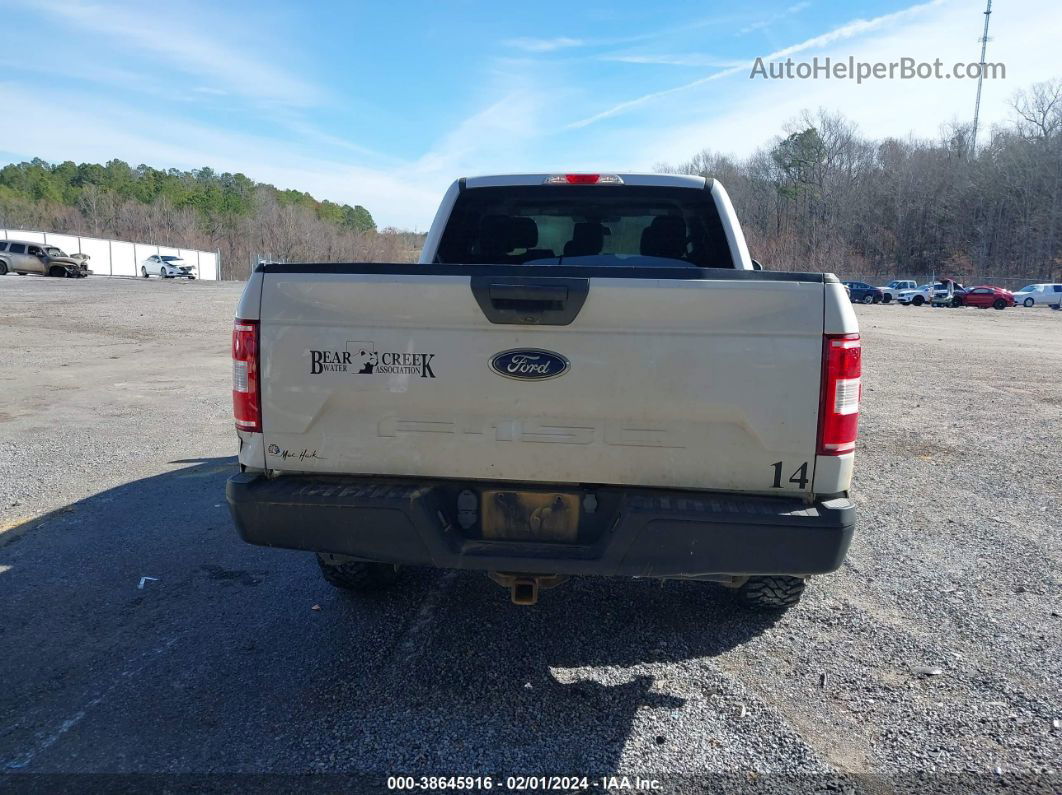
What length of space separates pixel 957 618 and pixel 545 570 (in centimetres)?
249

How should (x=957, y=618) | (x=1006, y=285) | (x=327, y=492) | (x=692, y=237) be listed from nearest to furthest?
1. (x=327, y=492)
2. (x=957, y=618)
3. (x=692, y=237)
4. (x=1006, y=285)

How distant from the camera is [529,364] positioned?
272 centimetres

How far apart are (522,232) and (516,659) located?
2.72 m

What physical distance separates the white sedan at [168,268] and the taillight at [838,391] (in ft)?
187

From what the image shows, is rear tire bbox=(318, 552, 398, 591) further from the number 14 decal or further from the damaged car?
the damaged car

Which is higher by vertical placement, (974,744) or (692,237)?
(692,237)

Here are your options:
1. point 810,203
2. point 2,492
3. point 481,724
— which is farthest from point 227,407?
point 810,203

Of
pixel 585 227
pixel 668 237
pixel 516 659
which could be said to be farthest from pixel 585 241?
pixel 516 659

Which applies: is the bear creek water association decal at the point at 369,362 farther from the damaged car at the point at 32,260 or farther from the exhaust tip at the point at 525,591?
the damaged car at the point at 32,260

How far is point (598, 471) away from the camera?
109 inches

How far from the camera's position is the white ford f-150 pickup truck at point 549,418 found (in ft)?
8.62

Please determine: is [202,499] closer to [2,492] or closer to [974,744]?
[2,492]

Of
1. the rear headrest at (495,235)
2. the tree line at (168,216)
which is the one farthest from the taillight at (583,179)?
the tree line at (168,216)

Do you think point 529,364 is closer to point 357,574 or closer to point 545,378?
point 545,378
